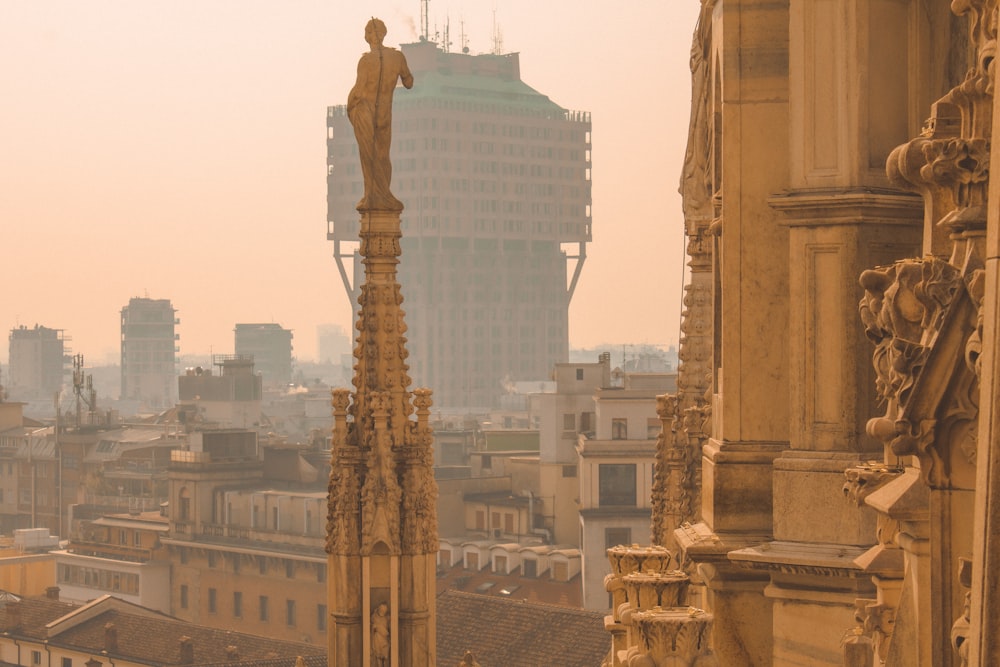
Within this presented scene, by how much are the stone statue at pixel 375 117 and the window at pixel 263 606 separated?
64.0 metres

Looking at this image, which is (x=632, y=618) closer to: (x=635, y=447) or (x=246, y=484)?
(x=635, y=447)

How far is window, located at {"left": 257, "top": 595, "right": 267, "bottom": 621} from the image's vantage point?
259 ft

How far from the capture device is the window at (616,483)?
6419 centimetres

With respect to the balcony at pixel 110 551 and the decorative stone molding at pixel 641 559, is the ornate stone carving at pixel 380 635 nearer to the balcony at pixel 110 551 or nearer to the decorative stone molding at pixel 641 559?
the decorative stone molding at pixel 641 559

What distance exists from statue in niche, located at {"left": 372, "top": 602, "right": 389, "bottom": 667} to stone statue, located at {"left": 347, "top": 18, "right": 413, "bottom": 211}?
284 cm

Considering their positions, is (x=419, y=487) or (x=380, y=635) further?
(x=419, y=487)

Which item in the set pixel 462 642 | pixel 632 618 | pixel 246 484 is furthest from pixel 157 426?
pixel 632 618

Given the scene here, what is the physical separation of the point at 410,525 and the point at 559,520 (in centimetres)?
6292

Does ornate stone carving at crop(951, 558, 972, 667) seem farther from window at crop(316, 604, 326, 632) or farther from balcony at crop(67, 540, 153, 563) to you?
balcony at crop(67, 540, 153, 563)

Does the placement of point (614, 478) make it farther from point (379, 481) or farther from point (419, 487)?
point (379, 481)

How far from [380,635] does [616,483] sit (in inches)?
1957

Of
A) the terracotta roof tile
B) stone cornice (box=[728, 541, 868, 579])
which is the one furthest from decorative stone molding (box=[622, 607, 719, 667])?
the terracotta roof tile

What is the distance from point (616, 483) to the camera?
64500mm

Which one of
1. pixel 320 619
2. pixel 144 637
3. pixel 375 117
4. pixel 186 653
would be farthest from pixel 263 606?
pixel 375 117
